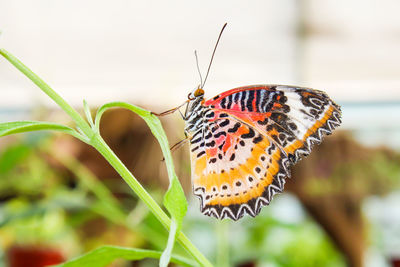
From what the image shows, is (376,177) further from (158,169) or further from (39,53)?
(39,53)

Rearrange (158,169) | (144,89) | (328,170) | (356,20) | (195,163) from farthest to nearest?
(144,89) < (356,20) < (328,170) < (158,169) < (195,163)

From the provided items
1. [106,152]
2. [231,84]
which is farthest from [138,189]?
[231,84]

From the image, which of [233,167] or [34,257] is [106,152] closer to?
[233,167]

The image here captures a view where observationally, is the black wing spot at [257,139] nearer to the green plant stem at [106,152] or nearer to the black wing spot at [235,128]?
the black wing spot at [235,128]

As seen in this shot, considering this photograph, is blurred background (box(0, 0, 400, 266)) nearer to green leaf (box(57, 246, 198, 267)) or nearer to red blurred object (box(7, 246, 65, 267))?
red blurred object (box(7, 246, 65, 267))

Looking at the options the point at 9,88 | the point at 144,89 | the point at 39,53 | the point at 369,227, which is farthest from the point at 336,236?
the point at 9,88
